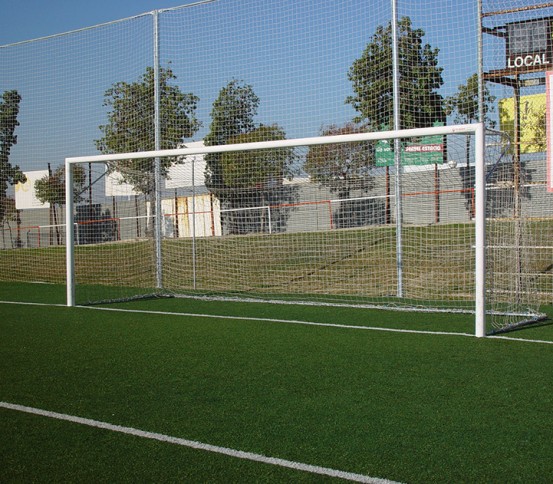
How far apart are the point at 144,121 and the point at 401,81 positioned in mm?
5223

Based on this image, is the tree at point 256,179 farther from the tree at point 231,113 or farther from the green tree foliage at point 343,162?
the green tree foliage at point 343,162

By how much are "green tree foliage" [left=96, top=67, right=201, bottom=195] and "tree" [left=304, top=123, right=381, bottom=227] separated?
2419 mm

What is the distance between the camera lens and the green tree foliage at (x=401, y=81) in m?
9.73

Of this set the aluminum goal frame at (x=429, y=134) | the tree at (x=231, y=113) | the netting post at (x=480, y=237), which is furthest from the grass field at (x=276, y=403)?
the tree at (x=231, y=113)

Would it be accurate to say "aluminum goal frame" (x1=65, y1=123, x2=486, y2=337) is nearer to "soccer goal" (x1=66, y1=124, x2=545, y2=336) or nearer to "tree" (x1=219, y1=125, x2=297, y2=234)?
"soccer goal" (x1=66, y1=124, x2=545, y2=336)

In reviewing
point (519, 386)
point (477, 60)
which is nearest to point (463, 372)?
point (519, 386)

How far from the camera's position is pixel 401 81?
981cm

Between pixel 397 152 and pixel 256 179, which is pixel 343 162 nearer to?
pixel 256 179

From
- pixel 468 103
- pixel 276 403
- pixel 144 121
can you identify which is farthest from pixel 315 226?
pixel 276 403

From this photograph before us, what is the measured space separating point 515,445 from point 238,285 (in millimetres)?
8883

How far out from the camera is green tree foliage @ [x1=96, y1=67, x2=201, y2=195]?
12195 millimetres

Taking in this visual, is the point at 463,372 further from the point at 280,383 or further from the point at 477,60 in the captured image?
the point at 477,60

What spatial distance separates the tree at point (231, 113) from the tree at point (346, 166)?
4.42ft

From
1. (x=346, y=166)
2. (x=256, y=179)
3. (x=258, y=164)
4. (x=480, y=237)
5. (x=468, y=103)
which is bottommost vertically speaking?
(x=480, y=237)
